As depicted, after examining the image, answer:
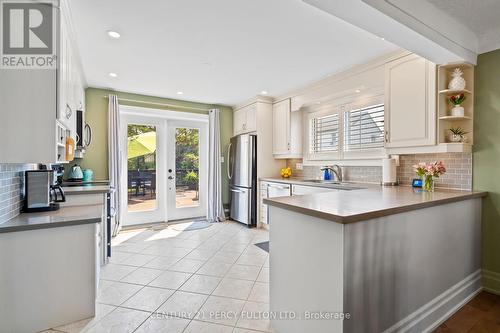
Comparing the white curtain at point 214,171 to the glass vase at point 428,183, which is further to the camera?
the white curtain at point 214,171

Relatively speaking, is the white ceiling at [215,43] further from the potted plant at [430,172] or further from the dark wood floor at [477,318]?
the dark wood floor at [477,318]

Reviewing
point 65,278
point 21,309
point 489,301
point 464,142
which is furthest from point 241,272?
point 464,142

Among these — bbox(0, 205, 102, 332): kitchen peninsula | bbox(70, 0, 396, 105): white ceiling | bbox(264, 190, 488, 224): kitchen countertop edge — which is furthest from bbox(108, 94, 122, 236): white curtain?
bbox(264, 190, 488, 224): kitchen countertop edge

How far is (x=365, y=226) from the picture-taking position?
1388mm

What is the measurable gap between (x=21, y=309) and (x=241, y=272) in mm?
1779

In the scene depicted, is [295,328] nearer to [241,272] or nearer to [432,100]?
[241,272]

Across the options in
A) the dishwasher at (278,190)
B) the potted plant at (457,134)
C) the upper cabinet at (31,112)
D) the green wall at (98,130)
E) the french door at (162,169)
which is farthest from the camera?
the french door at (162,169)

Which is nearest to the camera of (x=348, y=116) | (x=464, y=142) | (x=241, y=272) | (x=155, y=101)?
(x=464, y=142)

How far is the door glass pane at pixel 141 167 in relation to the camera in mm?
4582

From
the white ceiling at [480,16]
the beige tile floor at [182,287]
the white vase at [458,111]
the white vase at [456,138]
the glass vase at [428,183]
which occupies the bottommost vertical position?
the beige tile floor at [182,287]

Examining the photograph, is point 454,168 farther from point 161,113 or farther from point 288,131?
Result: point 161,113

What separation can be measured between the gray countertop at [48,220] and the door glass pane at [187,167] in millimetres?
2948

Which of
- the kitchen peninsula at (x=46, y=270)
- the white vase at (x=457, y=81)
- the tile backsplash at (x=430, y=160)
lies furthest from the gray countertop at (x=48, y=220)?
the white vase at (x=457, y=81)

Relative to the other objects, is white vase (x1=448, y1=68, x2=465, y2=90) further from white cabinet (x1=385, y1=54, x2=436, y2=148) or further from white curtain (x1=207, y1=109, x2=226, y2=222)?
white curtain (x1=207, y1=109, x2=226, y2=222)
